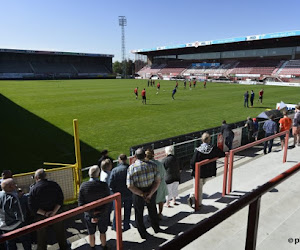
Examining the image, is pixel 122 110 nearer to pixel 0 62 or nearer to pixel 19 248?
pixel 19 248

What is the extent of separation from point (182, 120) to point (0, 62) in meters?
73.4

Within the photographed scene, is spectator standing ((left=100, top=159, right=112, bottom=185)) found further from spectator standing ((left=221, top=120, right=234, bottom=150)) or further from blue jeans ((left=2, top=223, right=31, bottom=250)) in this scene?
spectator standing ((left=221, top=120, right=234, bottom=150))

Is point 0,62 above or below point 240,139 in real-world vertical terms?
above

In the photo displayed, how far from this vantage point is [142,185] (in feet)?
14.3

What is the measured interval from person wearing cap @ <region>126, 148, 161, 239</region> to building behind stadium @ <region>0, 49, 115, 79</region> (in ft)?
241

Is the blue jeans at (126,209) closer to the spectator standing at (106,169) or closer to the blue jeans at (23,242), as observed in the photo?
the spectator standing at (106,169)

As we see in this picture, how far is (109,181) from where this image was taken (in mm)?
4695

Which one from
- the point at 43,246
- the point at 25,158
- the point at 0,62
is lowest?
the point at 25,158

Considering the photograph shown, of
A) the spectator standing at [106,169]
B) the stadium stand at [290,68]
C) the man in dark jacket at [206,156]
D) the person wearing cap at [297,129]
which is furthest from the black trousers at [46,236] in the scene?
the stadium stand at [290,68]

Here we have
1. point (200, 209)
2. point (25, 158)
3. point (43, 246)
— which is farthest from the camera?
point (25, 158)

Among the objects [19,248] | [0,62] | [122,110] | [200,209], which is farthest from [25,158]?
[0,62]

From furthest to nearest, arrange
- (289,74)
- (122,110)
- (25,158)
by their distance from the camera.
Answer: (289,74)
(122,110)
(25,158)

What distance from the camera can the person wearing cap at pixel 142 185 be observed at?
4297 mm

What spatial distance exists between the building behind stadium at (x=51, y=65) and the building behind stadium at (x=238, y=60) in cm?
1462
